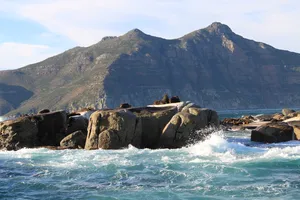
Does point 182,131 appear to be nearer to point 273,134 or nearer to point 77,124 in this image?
point 273,134

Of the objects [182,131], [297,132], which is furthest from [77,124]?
[297,132]

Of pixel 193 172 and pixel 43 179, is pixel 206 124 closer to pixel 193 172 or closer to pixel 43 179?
pixel 193 172

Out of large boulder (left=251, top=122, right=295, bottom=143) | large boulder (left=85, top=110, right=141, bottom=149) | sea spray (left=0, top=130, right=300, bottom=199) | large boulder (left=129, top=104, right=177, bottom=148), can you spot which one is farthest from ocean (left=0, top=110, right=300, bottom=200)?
large boulder (left=251, top=122, right=295, bottom=143)

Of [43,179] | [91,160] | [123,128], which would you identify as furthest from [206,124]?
[43,179]

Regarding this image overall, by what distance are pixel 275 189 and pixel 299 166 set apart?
230 inches

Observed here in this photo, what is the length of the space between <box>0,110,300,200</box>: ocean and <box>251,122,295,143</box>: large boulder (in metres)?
5.76

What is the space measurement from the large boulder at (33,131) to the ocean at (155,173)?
341 centimetres

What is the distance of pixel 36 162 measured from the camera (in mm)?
25234

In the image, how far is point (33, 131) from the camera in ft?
111

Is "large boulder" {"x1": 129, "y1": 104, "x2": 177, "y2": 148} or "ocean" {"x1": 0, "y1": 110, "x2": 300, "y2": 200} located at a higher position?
"large boulder" {"x1": 129, "y1": 104, "x2": 177, "y2": 148}

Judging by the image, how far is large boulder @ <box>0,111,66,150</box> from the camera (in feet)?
108

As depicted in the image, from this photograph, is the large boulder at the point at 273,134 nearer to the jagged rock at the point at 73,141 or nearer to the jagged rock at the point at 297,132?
the jagged rock at the point at 297,132

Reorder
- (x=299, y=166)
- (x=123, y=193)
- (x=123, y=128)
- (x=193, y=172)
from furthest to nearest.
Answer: (x=123, y=128) → (x=299, y=166) → (x=193, y=172) → (x=123, y=193)

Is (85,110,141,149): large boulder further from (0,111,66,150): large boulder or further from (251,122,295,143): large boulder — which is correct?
(251,122,295,143): large boulder
